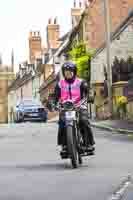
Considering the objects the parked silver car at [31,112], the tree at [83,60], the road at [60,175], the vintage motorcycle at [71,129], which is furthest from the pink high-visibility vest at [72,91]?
the tree at [83,60]

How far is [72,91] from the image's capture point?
12266 millimetres

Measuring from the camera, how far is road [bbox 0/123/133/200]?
858cm

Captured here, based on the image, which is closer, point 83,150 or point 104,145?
point 83,150

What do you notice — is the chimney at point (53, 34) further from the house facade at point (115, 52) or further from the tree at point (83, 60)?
the house facade at point (115, 52)

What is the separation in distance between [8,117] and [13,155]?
11845 cm

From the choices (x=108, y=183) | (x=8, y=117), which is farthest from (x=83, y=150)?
(x=8, y=117)

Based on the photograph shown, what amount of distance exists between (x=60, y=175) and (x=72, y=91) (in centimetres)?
190

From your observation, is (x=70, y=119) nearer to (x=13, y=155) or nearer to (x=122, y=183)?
(x=122, y=183)

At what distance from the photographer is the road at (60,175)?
8.58 metres

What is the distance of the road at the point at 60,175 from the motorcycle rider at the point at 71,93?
572 millimetres

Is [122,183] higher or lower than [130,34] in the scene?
lower

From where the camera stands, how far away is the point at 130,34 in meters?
56.8

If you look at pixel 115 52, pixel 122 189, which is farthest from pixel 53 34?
pixel 122 189

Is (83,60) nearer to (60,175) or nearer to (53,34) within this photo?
(53,34)
